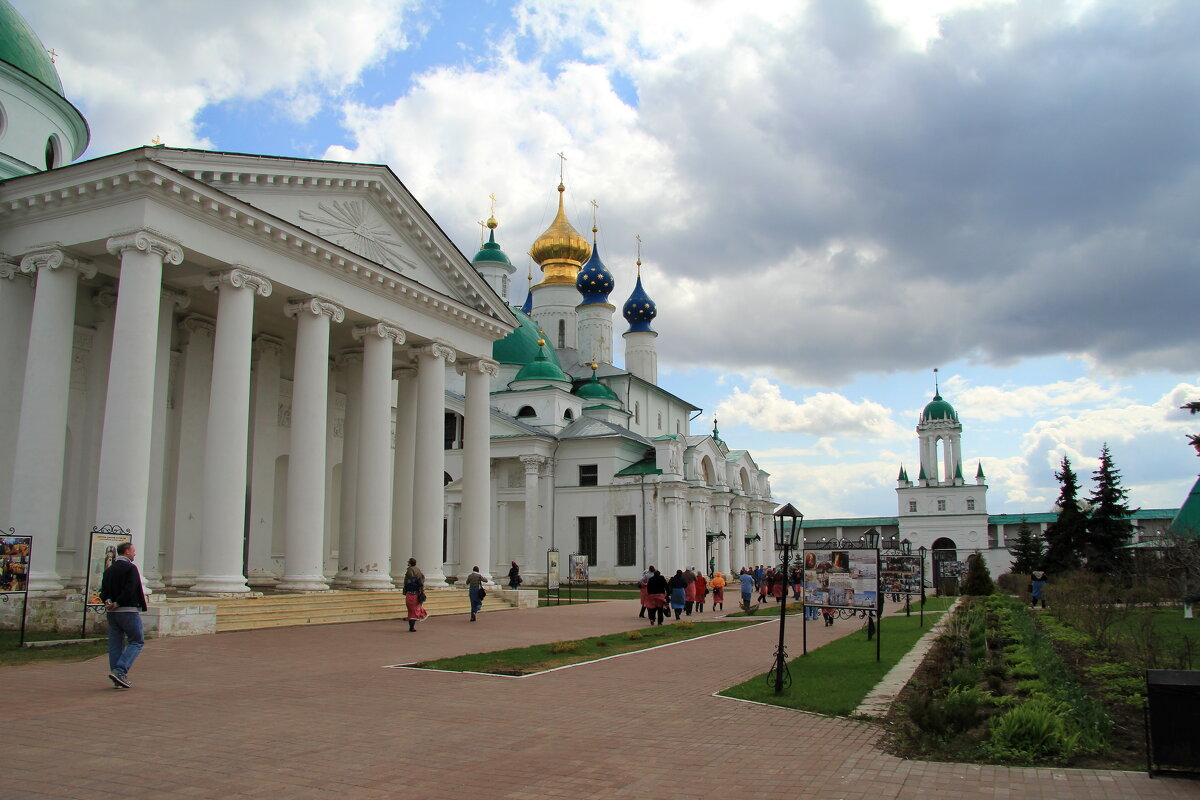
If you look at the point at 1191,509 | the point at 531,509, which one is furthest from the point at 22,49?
the point at 1191,509

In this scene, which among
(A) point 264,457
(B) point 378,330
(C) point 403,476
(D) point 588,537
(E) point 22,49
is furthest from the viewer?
(D) point 588,537

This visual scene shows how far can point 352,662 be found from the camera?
14.7 meters

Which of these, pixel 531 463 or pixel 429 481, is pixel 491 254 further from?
pixel 429 481

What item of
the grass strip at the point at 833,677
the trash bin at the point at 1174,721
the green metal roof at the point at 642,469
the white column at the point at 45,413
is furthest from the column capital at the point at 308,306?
the green metal roof at the point at 642,469

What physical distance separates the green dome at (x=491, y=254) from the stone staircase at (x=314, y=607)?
139 ft

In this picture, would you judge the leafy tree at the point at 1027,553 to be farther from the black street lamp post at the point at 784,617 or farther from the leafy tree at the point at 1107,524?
the black street lamp post at the point at 784,617

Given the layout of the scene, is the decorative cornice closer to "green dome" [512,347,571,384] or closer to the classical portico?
the classical portico

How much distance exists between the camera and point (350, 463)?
3020 centimetres

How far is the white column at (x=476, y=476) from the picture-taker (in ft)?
100

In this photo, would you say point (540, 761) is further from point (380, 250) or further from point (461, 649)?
point (380, 250)

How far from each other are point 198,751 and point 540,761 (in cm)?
293

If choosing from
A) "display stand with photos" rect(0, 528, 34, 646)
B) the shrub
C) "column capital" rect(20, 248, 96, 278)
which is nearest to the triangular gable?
"column capital" rect(20, 248, 96, 278)

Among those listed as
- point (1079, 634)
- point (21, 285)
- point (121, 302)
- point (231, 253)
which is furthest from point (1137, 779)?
point (21, 285)

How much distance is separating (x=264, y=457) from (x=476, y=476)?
6728 millimetres
